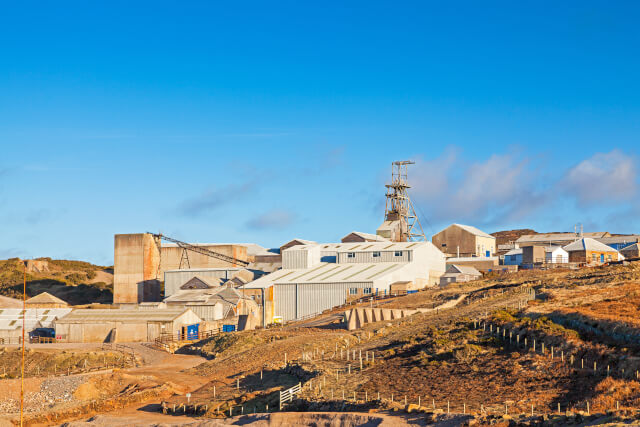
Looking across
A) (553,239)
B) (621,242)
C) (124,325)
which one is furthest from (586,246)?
(124,325)

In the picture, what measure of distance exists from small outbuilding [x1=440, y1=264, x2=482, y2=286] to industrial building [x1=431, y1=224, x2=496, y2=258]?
56.7 feet

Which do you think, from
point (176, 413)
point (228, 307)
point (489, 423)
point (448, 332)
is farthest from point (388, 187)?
point (489, 423)

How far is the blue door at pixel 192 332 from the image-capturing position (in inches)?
3002

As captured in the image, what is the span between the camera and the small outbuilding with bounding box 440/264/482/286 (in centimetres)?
9050

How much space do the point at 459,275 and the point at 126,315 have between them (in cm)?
Answer: 3827

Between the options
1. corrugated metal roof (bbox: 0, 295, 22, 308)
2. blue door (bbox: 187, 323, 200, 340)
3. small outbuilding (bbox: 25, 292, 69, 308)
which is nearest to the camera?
blue door (bbox: 187, 323, 200, 340)

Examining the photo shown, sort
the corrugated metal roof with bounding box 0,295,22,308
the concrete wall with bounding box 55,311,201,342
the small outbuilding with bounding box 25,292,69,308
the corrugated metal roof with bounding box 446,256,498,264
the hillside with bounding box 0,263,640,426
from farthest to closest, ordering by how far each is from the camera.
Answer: the corrugated metal roof with bounding box 0,295,22,308 → the corrugated metal roof with bounding box 446,256,498,264 → the small outbuilding with bounding box 25,292,69,308 → the concrete wall with bounding box 55,311,201,342 → the hillside with bounding box 0,263,640,426

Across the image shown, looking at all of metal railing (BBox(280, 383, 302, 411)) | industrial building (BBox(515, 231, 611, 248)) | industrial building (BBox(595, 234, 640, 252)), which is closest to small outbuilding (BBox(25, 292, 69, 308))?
metal railing (BBox(280, 383, 302, 411))

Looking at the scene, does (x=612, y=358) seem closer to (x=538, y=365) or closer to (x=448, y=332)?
(x=538, y=365)

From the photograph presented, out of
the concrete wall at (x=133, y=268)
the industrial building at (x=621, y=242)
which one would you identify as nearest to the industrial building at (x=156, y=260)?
the concrete wall at (x=133, y=268)

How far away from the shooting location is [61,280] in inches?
5197

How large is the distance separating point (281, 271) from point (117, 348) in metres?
28.2

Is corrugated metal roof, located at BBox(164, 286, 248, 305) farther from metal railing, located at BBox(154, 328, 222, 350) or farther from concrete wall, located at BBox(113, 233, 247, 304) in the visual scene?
concrete wall, located at BBox(113, 233, 247, 304)

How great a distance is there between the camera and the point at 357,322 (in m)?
62.3
